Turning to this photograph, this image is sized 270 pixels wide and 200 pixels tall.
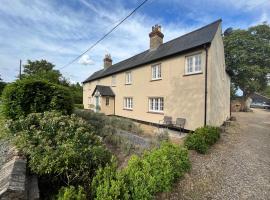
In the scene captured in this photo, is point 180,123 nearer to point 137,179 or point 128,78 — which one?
point 137,179

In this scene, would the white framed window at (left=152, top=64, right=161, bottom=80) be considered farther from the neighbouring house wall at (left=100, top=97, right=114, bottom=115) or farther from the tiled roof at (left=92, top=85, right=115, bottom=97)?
the neighbouring house wall at (left=100, top=97, right=114, bottom=115)

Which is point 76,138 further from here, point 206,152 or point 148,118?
point 148,118

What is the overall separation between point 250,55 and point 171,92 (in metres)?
21.5

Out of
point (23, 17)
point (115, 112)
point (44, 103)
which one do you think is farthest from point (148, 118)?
point (23, 17)

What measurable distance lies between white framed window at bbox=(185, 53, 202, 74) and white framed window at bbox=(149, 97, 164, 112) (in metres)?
3.53

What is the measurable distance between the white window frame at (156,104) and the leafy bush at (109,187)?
35.7 feet

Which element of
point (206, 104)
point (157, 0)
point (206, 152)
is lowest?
point (206, 152)

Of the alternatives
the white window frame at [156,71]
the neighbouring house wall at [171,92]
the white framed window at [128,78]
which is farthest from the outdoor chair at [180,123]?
the white framed window at [128,78]

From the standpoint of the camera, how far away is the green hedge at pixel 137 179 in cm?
267

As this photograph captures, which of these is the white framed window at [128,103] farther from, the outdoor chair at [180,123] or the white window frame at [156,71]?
the outdoor chair at [180,123]

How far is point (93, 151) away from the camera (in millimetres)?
3994

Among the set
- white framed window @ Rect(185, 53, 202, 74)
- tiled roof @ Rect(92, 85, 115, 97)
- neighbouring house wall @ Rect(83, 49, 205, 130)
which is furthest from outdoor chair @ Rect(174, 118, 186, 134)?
tiled roof @ Rect(92, 85, 115, 97)

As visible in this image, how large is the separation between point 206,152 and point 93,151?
4.97 metres

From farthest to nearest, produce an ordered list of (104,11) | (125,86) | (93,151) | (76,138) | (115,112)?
(115,112) → (125,86) → (104,11) → (76,138) → (93,151)
